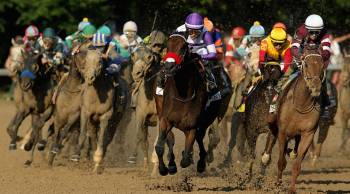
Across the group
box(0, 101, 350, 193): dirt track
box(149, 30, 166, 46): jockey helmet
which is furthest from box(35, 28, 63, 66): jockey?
box(149, 30, 166, 46): jockey helmet

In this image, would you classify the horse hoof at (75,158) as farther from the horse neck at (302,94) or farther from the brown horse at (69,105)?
the horse neck at (302,94)

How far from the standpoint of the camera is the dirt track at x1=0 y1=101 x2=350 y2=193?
1450 centimetres

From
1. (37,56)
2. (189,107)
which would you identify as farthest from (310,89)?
(37,56)

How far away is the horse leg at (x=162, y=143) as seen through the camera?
14.2 meters

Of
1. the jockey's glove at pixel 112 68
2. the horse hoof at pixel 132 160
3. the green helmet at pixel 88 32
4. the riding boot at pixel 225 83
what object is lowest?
the horse hoof at pixel 132 160

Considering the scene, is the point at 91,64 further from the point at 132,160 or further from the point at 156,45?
the point at 132,160

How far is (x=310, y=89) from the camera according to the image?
13578 millimetres

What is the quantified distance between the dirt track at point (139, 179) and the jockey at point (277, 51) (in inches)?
65.7

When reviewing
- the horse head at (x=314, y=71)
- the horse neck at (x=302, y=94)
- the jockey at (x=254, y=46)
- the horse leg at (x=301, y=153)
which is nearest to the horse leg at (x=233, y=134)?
the jockey at (x=254, y=46)

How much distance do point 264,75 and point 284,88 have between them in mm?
1195

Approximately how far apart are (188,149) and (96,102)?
3.58m

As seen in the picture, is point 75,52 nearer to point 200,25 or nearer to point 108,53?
point 108,53

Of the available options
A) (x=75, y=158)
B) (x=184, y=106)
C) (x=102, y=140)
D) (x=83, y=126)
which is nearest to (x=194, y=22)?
(x=184, y=106)

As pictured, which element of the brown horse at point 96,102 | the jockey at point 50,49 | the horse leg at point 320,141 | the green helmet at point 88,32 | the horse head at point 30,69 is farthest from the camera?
the jockey at point 50,49
